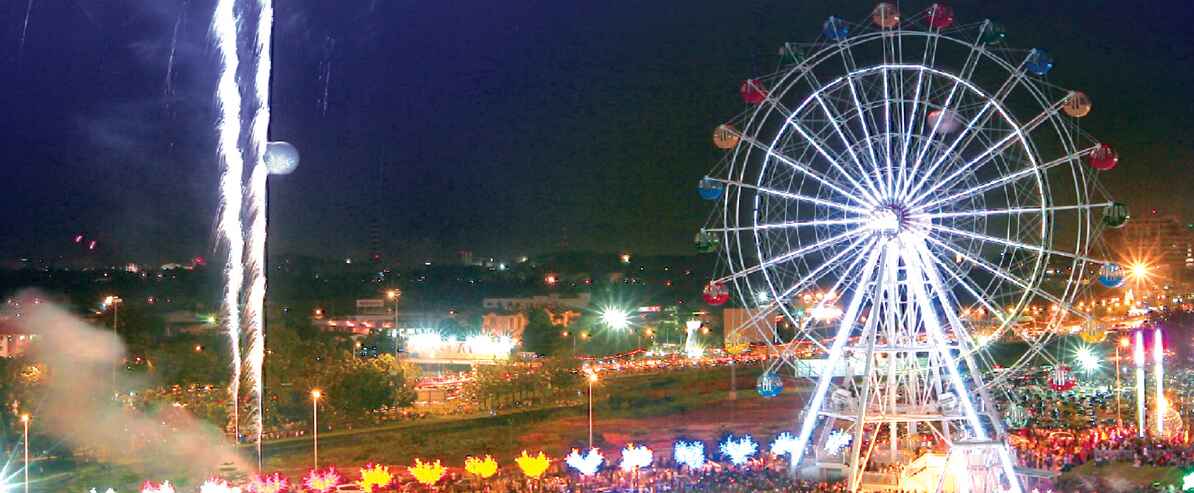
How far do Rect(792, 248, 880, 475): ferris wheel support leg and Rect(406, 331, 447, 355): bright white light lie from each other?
4182 cm

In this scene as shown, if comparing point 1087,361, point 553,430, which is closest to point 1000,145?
point 553,430

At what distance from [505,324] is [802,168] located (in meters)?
52.2

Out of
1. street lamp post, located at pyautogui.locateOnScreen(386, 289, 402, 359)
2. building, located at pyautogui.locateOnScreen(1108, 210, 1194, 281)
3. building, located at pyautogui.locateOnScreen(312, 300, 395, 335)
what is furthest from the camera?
building, located at pyautogui.locateOnScreen(1108, 210, 1194, 281)

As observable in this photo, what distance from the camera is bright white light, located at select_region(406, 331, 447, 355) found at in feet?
223

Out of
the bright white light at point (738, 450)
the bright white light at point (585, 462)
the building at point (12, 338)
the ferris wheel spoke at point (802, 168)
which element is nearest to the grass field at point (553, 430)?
the bright white light at point (738, 450)

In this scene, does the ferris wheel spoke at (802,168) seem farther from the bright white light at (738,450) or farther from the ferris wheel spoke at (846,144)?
the bright white light at (738,450)

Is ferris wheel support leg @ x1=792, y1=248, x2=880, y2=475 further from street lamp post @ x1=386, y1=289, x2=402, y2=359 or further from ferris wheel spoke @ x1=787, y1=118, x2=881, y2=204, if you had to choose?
street lamp post @ x1=386, y1=289, x2=402, y2=359

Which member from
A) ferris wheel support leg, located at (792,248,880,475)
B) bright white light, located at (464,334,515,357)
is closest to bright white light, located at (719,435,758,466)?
ferris wheel support leg, located at (792,248,880,475)

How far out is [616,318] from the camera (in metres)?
82.6

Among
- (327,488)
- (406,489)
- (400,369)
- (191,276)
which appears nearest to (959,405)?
(406,489)

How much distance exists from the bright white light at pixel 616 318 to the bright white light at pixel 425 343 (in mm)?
14705

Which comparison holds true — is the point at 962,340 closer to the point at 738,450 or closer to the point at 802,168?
the point at 802,168

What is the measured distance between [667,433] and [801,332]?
59.0ft

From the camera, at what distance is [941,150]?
86.9 feet
